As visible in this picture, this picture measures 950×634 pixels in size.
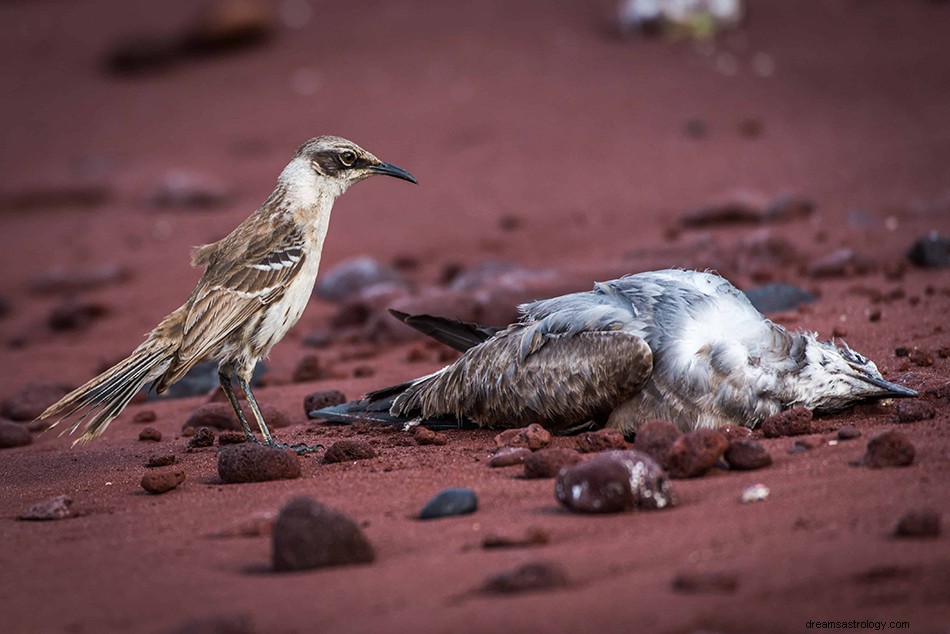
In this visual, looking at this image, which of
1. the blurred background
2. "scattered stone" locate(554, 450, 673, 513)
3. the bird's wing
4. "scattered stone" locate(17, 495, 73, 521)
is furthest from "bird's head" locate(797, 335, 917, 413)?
the blurred background

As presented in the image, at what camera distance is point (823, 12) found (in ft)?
70.7

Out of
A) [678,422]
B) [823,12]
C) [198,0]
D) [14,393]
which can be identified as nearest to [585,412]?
[678,422]

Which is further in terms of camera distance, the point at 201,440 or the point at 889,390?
the point at 201,440

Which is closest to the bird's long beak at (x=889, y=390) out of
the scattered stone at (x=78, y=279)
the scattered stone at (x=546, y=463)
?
the scattered stone at (x=546, y=463)

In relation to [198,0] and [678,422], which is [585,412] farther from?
[198,0]

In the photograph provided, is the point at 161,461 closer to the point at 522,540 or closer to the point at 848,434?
the point at 522,540

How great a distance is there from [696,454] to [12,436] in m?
5.23

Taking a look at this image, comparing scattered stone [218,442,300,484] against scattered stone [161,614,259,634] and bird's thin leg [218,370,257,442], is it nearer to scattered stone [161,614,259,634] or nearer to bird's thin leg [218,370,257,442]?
bird's thin leg [218,370,257,442]

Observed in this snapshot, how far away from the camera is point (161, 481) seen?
646cm

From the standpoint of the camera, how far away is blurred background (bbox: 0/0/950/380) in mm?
14484

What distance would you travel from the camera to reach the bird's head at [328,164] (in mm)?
8281

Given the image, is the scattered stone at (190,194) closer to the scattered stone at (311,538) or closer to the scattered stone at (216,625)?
the scattered stone at (311,538)

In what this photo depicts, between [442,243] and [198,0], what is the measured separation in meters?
12.7

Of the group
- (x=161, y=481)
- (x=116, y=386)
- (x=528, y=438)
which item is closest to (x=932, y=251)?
(x=528, y=438)
